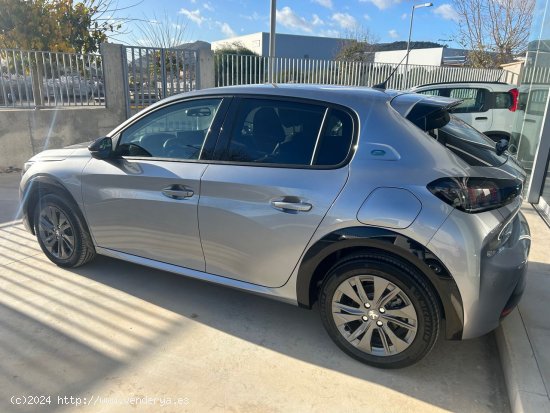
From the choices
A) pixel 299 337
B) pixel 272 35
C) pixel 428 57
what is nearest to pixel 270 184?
pixel 299 337

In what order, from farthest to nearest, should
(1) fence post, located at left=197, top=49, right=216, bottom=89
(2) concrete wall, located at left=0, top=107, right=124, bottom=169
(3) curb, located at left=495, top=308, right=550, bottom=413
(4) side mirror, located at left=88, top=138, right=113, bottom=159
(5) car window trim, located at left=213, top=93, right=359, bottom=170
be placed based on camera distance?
(1) fence post, located at left=197, top=49, right=216, bottom=89 → (2) concrete wall, located at left=0, top=107, right=124, bottom=169 → (4) side mirror, located at left=88, top=138, right=113, bottom=159 → (5) car window trim, located at left=213, top=93, right=359, bottom=170 → (3) curb, located at left=495, top=308, right=550, bottom=413

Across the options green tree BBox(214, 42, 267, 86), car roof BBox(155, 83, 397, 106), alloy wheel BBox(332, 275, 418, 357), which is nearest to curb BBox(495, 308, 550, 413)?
alloy wheel BBox(332, 275, 418, 357)

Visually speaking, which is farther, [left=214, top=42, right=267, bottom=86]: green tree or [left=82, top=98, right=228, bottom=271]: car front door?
[left=214, top=42, right=267, bottom=86]: green tree

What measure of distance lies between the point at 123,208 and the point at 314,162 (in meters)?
1.66

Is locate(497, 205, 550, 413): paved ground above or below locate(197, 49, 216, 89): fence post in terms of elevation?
below

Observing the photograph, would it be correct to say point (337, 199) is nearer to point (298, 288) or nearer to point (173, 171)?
point (298, 288)

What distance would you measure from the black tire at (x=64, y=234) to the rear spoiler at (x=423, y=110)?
283 centimetres

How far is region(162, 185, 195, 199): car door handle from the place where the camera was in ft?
10.2

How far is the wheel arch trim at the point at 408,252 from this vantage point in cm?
240

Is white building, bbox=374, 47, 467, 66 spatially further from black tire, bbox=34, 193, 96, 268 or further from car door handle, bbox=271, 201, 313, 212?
car door handle, bbox=271, 201, 313, 212

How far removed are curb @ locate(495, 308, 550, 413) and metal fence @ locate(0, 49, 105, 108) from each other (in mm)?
8546

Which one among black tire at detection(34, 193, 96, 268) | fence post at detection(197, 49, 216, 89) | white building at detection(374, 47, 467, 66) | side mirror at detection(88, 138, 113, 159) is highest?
white building at detection(374, 47, 467, 66)

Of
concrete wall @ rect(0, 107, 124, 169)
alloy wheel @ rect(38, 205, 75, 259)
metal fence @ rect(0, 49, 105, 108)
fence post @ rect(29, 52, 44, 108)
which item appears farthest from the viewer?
concrete wall @ rect(0, 107, 124, 169)

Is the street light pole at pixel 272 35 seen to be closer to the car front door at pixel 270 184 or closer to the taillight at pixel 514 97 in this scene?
the taillight at pixel 514 97
